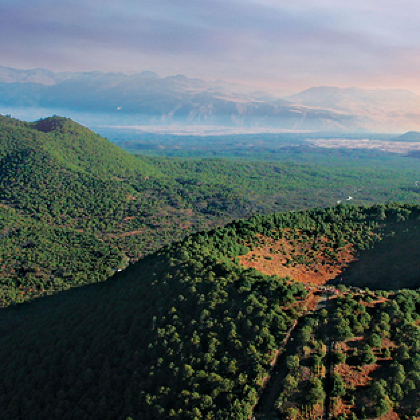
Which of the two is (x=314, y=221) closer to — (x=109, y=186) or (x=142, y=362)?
(x=142, y=362)

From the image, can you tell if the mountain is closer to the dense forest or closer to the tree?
the dense forest

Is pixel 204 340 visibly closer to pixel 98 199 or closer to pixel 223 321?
pixel 223 321

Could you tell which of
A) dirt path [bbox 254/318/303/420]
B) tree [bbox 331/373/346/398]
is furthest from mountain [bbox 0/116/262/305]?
tree [bbox 331/373/346/398]

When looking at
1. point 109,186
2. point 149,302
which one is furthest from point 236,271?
point 109,186

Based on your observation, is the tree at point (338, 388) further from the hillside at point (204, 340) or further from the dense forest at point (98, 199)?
the dense forest at point (98, 199)

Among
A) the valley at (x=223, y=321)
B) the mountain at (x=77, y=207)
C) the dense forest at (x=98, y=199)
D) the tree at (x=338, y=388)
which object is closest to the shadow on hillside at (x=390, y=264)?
the valley at (x=223, y=321)

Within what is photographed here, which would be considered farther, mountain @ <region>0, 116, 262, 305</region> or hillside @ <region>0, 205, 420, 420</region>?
mountain @ <region>0, 116, 262, 305</region>
